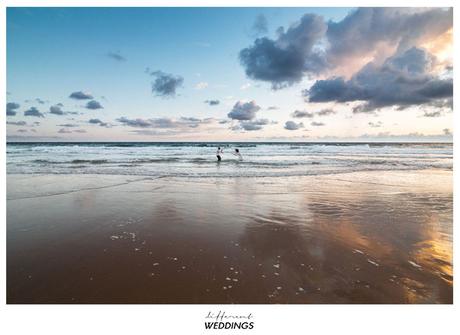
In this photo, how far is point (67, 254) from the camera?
4.23 m

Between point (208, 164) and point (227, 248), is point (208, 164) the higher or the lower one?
the lower one

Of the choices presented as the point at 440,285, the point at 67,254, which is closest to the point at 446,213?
the point at 440,285

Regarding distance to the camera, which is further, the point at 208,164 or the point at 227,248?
the point at 208,164

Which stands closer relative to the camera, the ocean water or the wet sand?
the wet sand

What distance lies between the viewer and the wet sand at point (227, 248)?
3303 mm

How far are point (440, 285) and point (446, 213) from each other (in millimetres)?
4154

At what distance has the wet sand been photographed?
3303 mm

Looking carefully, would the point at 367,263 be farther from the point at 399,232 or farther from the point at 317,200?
the point at 317,200

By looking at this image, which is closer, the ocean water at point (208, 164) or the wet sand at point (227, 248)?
the wet sand at point (227, 248)

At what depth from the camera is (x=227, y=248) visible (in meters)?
4.50

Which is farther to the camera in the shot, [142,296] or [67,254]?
[67,254]

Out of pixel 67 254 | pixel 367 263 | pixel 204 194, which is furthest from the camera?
pixel 204 194

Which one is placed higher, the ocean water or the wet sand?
the wet sand
